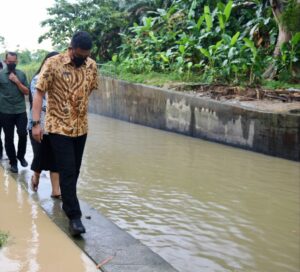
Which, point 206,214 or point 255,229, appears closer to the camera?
point 255,229

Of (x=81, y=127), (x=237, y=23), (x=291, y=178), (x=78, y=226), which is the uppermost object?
(x=237, y=23)

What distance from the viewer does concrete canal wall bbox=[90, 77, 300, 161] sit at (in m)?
9.13

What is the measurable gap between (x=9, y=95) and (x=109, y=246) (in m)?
3.31

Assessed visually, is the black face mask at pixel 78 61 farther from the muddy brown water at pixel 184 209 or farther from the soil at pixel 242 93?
the soil at pixel 242 93

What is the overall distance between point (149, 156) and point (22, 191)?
13.6 feet

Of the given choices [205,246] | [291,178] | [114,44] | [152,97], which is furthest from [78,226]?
[114,44]

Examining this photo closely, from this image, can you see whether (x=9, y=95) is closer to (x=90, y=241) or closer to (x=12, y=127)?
(x=12, y=127)

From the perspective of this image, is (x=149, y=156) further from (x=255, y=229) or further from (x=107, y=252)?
(x=107, y=252)

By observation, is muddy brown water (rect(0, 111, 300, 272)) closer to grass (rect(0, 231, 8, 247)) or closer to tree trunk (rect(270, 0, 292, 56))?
grass (rect(0, 231, 8, 247))

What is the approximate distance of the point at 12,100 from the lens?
6418 mm

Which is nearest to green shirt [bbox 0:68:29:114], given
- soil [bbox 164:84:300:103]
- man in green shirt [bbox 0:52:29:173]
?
man in green shirt [bbox 0:52:29:173]

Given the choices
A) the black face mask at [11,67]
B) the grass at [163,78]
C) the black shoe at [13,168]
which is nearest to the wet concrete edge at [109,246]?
the black shoe at [13,168]

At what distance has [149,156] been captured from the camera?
934cm

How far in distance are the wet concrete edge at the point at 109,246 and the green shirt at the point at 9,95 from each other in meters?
1.95
